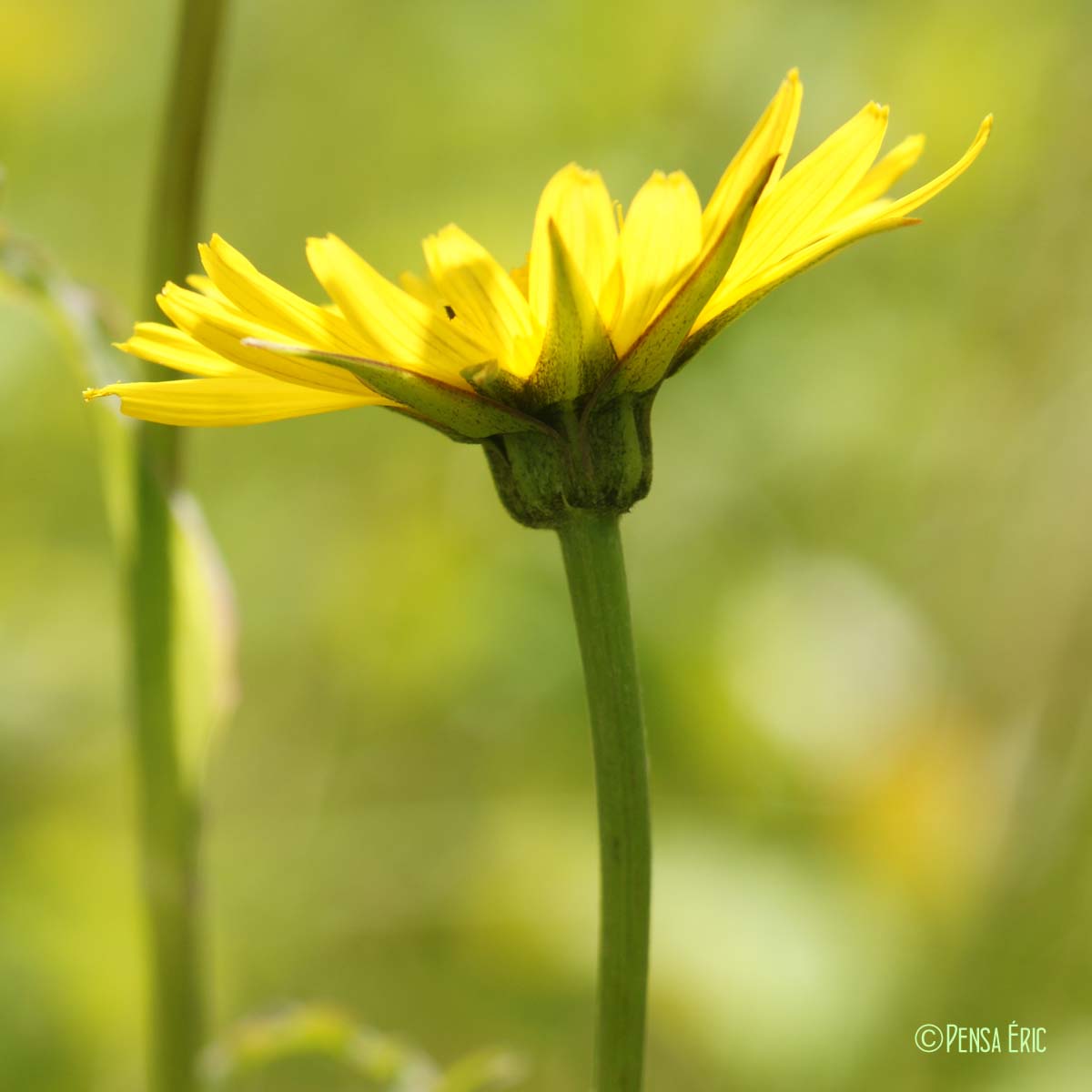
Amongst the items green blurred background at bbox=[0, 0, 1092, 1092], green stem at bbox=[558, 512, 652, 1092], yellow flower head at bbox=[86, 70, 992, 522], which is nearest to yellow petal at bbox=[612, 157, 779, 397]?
yellow flower head at bbox=[86, 70, 992, 522]

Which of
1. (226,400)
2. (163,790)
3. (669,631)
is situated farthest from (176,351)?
(669,631)

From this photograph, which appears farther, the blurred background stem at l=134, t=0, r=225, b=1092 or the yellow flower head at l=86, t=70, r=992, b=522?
the blurred background stem at l=134, t=0, r=225, b=1092

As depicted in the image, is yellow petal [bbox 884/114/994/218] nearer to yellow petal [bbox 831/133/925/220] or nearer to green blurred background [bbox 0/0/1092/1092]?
yellow petal [bbox 831/133/925/220]

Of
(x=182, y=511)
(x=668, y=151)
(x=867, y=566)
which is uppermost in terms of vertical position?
(x=668, y=151)

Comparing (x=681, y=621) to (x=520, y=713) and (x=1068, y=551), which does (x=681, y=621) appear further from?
(x=1068, y=551)

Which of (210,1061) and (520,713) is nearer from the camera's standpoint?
(210,1061)

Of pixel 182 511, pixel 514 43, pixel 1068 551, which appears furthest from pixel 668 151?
pixel 182 511
